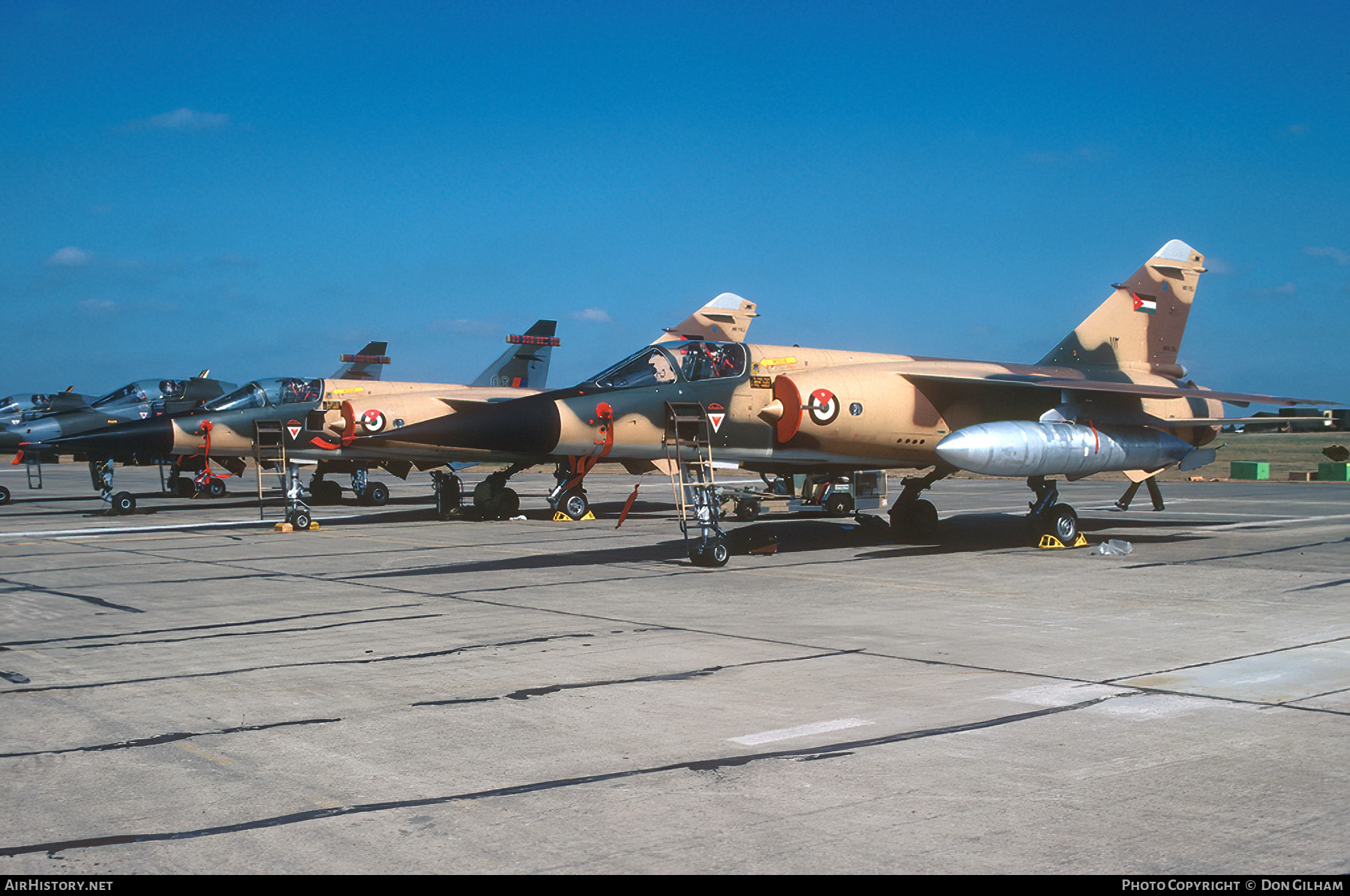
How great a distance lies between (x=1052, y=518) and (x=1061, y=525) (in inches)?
6.5

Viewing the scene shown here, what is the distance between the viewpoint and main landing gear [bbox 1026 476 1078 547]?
49.3 feet

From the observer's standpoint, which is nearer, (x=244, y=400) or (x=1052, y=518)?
(x=1052, y=518)

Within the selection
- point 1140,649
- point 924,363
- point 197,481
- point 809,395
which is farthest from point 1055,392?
point 197,481

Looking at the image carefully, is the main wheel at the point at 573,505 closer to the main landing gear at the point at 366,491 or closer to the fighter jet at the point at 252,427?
the fighter jet at the point at 252,427

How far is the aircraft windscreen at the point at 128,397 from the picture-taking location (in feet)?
83.9

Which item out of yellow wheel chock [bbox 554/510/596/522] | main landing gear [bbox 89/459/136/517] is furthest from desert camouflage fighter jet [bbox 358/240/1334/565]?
main landing gear [bbox 89/459/136/517]

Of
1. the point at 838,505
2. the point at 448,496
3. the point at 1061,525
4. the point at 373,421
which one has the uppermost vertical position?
the point at 373,421

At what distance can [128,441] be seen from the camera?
2122 centimetres

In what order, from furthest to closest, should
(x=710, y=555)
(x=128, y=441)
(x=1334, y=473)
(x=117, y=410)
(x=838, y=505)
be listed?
1. (x=1334, y=473)
2. (x=117, y=410)
3. (x=838, y=505)
4. (x=128, y=441)
5. (x=710, y=555)

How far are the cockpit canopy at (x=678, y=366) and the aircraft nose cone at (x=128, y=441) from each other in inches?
481

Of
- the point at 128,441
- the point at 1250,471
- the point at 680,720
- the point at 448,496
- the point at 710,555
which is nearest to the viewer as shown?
the point at 680,720

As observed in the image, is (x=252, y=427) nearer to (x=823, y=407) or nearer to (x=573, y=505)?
(x=573, y=505)

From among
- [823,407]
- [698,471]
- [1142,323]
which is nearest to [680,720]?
[698,471]

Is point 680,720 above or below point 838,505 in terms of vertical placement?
below
